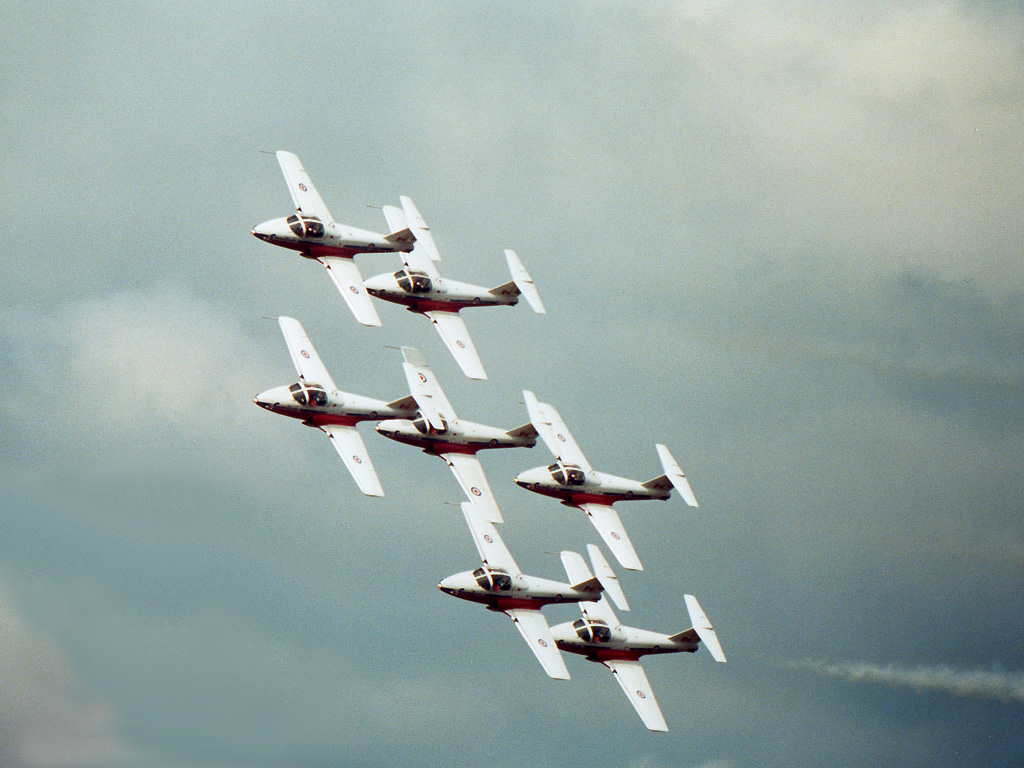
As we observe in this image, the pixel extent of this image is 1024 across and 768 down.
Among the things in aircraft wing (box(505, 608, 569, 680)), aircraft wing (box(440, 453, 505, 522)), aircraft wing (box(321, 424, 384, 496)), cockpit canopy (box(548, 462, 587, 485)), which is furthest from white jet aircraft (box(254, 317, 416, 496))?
aircraft wing (box(505, 608, 569, 680))

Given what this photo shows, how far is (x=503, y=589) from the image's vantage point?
14538cm

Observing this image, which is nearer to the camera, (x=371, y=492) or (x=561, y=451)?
(x=371, y=492)

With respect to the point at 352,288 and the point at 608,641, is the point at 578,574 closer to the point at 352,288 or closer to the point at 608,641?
the point at 608,641

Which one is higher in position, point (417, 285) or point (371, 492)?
point (417, 285)

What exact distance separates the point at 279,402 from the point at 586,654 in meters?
26.6

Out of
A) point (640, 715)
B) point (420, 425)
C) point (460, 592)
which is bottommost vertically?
point (640, 715)

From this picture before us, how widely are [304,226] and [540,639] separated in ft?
103

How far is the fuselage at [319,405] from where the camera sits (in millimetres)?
145875

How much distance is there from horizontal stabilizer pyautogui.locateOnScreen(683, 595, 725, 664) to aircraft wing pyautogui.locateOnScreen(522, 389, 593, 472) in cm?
1134

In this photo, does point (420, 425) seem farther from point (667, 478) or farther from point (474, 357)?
point (667, 478)

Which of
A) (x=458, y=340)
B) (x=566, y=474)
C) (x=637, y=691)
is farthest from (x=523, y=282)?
(x=637, y=691)

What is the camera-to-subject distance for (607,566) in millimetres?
147625

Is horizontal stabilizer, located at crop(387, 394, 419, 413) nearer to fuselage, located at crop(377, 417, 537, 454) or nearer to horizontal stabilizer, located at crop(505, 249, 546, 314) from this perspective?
fuselage, located at crop(377, 417, 537, 454)

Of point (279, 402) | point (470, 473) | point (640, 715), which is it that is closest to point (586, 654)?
point (640, 715)
